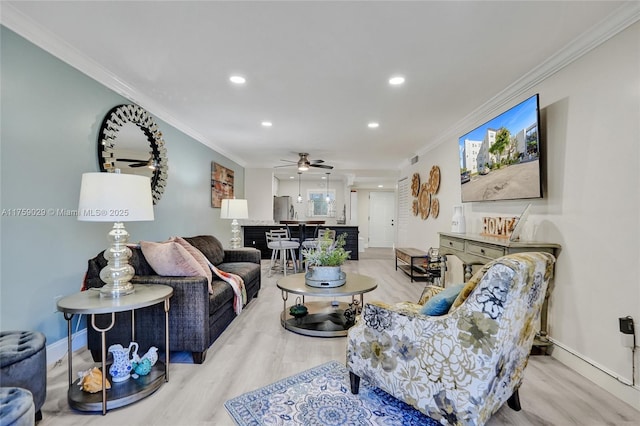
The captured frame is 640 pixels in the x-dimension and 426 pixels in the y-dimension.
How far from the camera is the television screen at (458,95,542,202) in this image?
101 inches

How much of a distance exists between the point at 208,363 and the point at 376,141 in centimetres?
425

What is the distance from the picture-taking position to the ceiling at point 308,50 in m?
1.91

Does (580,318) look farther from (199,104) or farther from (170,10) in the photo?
(199,104)

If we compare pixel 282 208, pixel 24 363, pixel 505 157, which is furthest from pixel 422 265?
pixel 282 208

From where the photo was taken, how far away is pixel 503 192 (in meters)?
2.99

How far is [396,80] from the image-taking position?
288 cm

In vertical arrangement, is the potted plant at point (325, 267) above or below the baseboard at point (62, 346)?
above

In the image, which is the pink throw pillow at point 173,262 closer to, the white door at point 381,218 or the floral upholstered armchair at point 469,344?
the floral upholstered armchair at point 469,344

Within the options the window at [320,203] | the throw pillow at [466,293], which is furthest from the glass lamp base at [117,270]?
the window at [320,203]

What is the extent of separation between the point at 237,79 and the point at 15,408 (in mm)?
2706

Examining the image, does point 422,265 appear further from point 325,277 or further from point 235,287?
point 235,287

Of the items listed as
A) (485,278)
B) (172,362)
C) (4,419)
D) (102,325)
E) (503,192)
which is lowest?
(172,362)

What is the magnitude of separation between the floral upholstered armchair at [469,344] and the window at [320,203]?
8.86m

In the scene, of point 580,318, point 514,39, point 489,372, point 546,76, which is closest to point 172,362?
point 489,372
